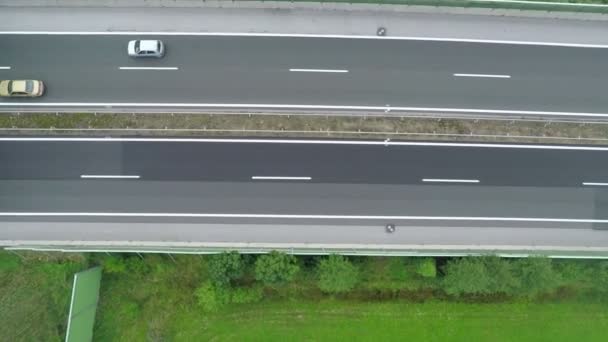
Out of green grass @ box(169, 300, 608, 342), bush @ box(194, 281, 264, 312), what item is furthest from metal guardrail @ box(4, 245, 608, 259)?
green grass @ box(169, 300, 608, 342)

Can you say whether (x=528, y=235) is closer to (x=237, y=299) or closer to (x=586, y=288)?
(x=586, y=288)

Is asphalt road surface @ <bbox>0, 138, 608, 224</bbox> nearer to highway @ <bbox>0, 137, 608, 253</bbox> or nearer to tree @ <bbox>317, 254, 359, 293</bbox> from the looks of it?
highway @ <bbox>0, 137, 608, 253</bbox>

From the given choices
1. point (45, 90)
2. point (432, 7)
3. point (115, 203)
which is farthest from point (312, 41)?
point (45, 90)

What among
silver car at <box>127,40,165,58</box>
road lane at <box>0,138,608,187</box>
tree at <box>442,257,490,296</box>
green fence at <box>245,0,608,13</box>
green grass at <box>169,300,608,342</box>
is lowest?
green grass at <box>169,300,608,342</box>

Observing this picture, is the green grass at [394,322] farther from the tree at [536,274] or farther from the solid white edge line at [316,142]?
the solid white edge line at [316,142]

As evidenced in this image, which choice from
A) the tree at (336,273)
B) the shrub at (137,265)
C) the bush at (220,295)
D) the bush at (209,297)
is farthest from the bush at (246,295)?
the shrub at (137,265)

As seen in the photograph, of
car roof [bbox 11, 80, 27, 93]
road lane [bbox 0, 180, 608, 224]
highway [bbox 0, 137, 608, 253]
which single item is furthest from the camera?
car roof [bbox 11, 80, 27, 93]

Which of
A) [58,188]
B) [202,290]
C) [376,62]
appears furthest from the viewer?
[376,62]
